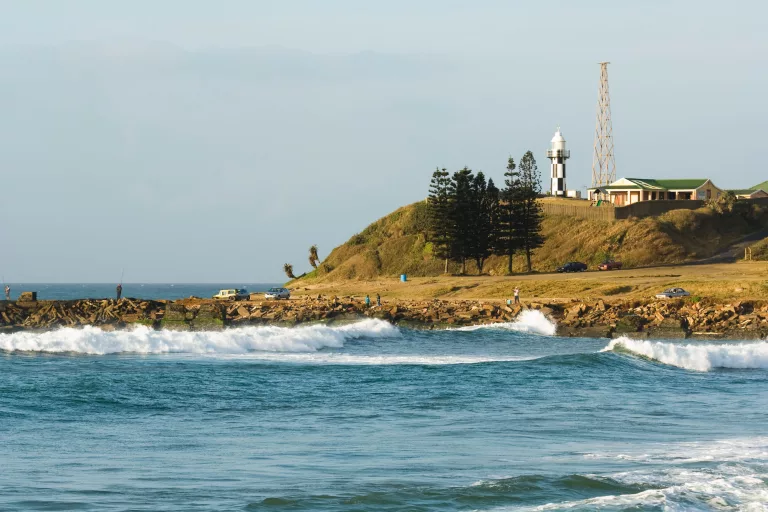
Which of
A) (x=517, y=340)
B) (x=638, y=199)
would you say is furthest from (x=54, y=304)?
(x=638, y=199)

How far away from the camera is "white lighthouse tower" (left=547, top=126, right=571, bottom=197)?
372 ft

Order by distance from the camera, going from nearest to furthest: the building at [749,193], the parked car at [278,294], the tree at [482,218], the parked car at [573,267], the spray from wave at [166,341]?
the spray from wave at [166,341]
the parked car at [278,294]
the parked car at [573,267]
the tree at [482,218]
the building at [749,193]

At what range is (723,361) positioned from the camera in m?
36.2

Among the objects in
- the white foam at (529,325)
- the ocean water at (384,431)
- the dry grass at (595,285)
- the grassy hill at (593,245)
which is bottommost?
the ocean water at (384,431)

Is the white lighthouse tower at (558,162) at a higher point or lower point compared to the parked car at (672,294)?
higher

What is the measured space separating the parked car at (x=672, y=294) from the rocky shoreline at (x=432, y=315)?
1.98 metres

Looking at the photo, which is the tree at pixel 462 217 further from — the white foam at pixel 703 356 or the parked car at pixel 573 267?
the white foam at pixel 703 356

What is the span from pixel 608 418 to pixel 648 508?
27.1 ft

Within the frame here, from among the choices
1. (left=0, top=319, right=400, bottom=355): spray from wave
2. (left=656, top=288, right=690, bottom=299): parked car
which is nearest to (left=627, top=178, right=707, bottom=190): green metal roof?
(left=656, top=288, right=690, bottom=299): parked car

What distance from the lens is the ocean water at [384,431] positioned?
1485cm

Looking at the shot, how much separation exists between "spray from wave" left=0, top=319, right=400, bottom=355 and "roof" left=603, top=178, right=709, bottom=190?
6289 cm

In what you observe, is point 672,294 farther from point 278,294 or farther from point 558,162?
point 558,162

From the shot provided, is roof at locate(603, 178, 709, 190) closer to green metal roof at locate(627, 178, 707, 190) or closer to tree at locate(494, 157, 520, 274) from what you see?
green metal roof at locate(627, 178, 707, 190)

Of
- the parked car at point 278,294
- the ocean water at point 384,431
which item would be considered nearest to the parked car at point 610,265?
the parked car at point 278,294
